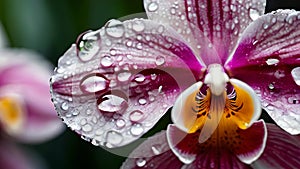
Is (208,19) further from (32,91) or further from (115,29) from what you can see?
(32,91)

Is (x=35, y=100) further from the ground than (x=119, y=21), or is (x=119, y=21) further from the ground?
(x=119, y=21)

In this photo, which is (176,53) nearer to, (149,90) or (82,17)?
(149,90)

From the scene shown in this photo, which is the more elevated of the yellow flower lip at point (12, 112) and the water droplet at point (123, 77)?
the water droplet at point (123, 77)

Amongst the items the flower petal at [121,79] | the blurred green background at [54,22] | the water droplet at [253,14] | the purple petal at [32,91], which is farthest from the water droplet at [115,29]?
the blurred green background at [54,22]

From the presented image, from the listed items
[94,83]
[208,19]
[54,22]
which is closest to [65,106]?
[94,83]

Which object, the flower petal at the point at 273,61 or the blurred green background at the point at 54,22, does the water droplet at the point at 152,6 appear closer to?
the flower petal at the point at 273,61

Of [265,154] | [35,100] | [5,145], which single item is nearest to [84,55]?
[265,154]
